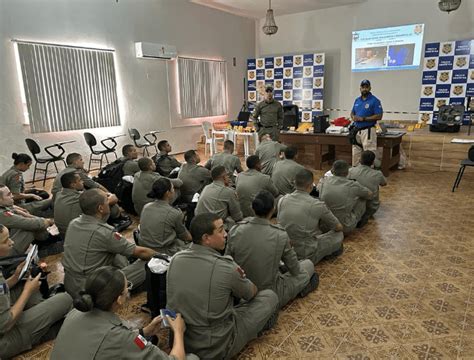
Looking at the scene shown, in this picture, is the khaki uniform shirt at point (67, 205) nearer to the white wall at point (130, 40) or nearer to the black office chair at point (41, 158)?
the black office chair at point (41, 158)

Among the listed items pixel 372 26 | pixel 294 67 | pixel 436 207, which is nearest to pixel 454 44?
pixel 372 26

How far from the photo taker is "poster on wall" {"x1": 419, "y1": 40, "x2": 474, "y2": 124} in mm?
7641

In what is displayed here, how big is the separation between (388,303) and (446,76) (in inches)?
281

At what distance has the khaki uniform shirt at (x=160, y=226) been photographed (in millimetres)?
2824

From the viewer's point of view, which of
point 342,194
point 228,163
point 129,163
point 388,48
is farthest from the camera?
point 388,48

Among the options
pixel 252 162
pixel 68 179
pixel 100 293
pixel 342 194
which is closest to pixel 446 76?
pixel 342 194

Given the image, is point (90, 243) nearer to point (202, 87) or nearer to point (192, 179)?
point (192, 179)

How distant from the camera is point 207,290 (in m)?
1.79

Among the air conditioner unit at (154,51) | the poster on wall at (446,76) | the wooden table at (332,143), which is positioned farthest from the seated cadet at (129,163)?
the poster on wall at (446,76)

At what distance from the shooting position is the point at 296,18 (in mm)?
10148

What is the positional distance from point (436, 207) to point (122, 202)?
415 centimetres

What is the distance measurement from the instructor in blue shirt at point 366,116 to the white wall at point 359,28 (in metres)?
3.77

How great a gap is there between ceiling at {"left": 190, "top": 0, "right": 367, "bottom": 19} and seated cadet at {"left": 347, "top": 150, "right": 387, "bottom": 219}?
21.0 feet

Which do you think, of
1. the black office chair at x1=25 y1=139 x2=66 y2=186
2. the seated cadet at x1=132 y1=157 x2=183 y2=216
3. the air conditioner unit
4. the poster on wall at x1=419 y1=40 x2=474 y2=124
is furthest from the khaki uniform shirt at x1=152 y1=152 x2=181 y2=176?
the poster on wall at x1=419 y1=40 x2=474 y2=124
